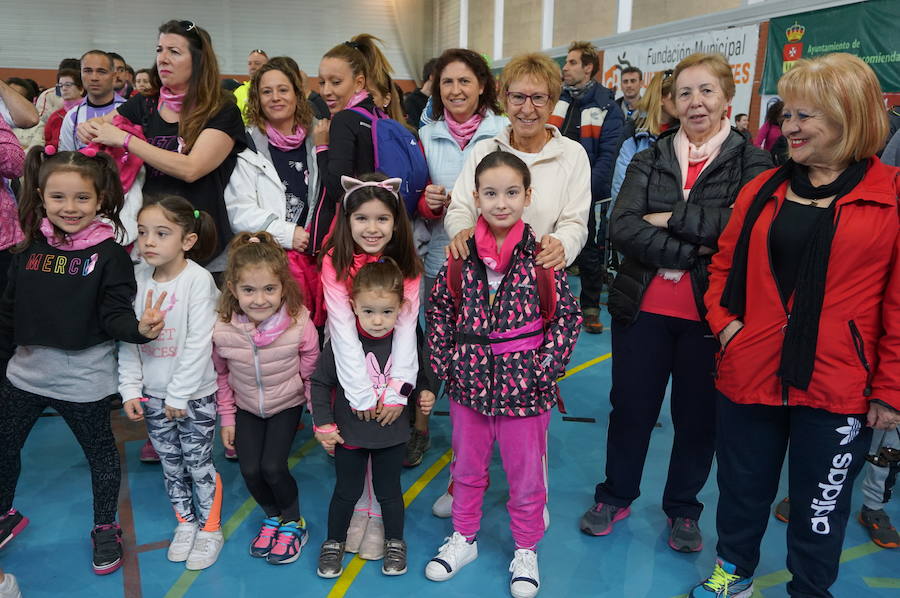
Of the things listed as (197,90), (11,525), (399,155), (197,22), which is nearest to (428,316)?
(399,155)

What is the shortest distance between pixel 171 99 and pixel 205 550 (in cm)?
199

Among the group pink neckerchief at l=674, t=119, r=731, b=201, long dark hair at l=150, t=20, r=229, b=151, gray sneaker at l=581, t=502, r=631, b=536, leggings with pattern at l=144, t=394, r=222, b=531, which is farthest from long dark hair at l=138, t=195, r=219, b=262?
gray sneaker at l=581, t=502, r=631, b=536

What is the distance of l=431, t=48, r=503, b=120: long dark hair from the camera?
2.99 metres

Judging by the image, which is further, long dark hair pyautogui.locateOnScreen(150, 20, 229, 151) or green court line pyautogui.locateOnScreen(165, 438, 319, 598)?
long dark hair pyautogui.locateOnScreen(150, 20, 229, 151)

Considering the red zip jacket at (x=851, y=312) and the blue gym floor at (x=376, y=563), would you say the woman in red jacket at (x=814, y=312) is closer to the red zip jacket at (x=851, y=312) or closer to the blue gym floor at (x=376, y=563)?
the red zip jacket at (x=851, y=312)

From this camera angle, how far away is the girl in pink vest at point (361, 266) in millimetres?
2490

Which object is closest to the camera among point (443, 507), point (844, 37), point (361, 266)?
point (361, 266)

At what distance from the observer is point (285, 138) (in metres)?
3.06

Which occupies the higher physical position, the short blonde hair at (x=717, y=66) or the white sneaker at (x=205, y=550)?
the short blonde hair at (x=717, y=66)

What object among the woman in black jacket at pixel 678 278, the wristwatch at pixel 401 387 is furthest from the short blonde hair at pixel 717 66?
the wristwatch at pixel 401 387

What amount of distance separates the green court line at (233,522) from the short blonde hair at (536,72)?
2.24 m

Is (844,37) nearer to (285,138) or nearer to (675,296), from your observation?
(675,296)

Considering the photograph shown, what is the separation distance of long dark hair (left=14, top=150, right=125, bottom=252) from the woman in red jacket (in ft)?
7.84

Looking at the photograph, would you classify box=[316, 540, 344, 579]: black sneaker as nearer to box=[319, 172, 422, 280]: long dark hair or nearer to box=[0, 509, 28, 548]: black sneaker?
box=[319, 172, 422, 280]: long dark hair
